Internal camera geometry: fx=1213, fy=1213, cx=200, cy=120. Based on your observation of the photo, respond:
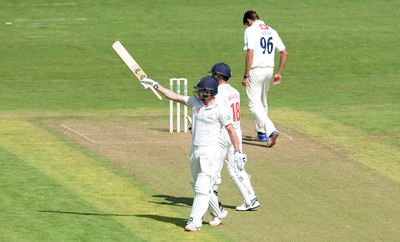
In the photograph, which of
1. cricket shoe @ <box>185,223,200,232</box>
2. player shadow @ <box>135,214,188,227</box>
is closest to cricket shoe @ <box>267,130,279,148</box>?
player shadow @ <box>135,214,188,227</box>

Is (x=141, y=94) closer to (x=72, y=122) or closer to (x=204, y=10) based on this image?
(x=72, y=122)

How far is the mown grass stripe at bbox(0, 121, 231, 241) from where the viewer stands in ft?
53.9

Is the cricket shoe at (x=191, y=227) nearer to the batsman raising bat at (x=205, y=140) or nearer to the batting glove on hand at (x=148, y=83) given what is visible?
the batsman raising bat at (x=205, y=140)

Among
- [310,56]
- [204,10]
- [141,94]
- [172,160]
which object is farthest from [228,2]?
[172,160]

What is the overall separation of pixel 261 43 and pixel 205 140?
6733mm

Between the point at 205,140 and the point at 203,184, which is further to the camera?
the point at 205,140

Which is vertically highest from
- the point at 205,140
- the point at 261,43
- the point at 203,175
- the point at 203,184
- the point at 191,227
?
the point at 261,43

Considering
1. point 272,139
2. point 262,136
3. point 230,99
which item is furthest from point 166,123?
point 230,99

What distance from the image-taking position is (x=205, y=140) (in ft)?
53.4

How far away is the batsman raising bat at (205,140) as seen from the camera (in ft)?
53.0

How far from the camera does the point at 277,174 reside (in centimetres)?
2008

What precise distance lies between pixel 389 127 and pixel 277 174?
5.19 metres

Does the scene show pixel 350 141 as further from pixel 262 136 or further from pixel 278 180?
pixel 278 180

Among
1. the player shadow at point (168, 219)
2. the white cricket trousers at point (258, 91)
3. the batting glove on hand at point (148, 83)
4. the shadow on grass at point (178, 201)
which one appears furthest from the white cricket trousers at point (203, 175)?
the white cricket trousers at point (258, 91)
